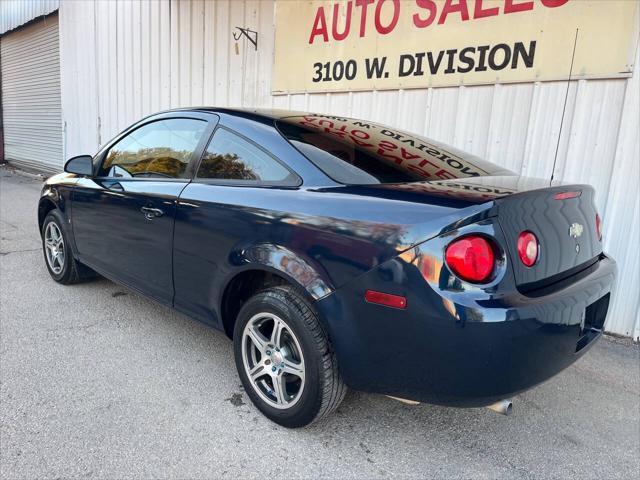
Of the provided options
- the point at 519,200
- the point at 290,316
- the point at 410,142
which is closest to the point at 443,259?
the point at 519,200

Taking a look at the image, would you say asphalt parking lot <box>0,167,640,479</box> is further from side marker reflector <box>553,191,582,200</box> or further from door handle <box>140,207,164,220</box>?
side marker reflector <box>553,191,582,200</box>

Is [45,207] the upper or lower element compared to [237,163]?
lower

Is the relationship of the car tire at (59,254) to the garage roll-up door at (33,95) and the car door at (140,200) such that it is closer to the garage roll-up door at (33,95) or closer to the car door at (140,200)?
the car door at (140,200)

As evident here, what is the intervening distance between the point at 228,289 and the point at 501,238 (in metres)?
1.47

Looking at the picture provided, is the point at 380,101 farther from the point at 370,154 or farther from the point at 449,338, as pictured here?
the point at 449,338

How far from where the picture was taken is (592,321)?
221 centimetres

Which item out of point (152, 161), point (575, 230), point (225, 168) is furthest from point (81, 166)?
point (575, 230)

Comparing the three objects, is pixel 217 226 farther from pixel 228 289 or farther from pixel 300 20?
pixel 300 20

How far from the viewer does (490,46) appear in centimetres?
432

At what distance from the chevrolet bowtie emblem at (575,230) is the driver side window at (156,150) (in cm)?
213

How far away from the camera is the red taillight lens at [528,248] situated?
1.87 m

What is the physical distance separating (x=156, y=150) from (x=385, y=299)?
215 centimetres

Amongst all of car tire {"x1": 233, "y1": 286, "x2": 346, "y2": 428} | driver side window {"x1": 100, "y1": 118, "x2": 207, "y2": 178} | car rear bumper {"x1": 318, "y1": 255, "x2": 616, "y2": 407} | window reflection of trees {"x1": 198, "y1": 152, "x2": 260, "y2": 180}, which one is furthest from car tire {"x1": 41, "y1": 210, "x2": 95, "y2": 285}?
car rear bumper {"x1": 318, "y1": 255, "x2": 616, "y2": 407}

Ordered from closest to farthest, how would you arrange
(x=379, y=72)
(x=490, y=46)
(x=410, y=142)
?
(x=410, y=142)
(x=490, y=46)
(x=379, y=72)
